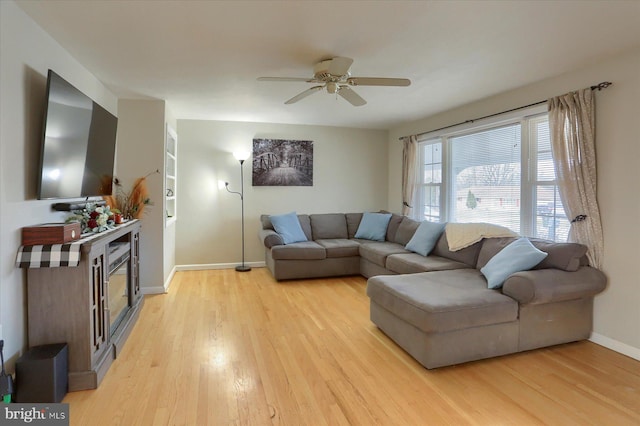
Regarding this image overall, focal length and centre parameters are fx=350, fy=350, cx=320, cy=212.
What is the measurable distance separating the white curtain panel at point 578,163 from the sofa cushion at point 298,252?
2905 mm

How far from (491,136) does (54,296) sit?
4.43 metres

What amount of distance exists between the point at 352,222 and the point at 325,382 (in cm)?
371

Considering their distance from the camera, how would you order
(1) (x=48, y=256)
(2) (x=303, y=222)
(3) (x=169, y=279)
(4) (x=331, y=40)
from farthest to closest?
1. (2) (x=303, y=222)
2. (3) (x=169, y=279)
3. (4) (x=331, y=40)
4. (1) (x=48, y=256)

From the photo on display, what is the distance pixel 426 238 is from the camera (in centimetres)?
438

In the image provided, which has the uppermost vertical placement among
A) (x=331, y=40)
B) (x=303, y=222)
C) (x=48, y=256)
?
(x=331, y=40)

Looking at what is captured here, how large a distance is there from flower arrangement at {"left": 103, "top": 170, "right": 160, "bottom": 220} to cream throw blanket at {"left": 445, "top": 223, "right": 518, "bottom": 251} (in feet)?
11.7

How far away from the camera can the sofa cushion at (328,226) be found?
565 cm

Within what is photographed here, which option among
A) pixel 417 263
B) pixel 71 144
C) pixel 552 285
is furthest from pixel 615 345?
pixel 71 144

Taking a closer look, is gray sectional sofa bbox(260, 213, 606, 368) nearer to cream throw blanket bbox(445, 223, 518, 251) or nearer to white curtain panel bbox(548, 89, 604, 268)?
cream throw blanket bbox(445, 223, 518, 251)

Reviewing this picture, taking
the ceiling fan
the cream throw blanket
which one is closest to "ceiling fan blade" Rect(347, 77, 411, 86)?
the ceiling fan

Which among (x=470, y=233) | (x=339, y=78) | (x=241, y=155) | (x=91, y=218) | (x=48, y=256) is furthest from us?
(x=241, y=155)

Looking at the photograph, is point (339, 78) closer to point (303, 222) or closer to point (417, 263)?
point (417, 263)

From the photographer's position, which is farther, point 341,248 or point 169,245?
point 341,248

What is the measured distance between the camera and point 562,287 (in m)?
2.70
